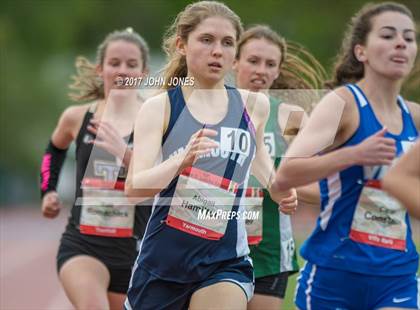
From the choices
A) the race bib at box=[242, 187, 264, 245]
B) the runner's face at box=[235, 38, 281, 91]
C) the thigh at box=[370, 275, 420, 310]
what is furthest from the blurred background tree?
the thigh at box=[370, 275, 420, 310]

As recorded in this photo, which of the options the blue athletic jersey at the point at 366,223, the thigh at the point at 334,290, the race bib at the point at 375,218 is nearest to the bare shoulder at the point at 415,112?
the blue athletic jersey at the point at 366,223

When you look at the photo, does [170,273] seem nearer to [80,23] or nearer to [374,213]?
[374,213]

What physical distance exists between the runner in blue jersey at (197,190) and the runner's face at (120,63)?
5.28 ft

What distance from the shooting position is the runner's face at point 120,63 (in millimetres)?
6020

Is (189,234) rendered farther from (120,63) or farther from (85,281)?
(120,63)

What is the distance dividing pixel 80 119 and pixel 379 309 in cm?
282

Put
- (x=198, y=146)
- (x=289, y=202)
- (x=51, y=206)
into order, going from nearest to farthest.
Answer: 1. (x=198, y=146)
2. (x=289, y=202)
3. (x=51, y=206)

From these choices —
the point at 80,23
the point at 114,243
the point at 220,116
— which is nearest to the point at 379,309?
the point at 220,116

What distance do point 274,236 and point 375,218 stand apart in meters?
1.64

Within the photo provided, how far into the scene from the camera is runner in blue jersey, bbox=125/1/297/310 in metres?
4.19

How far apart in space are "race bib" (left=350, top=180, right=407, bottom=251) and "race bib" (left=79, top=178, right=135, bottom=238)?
216 centimetres

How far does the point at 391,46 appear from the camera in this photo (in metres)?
4.19

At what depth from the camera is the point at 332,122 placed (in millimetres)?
4008

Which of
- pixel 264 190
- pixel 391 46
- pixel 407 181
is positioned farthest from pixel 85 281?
pixel 407 181
